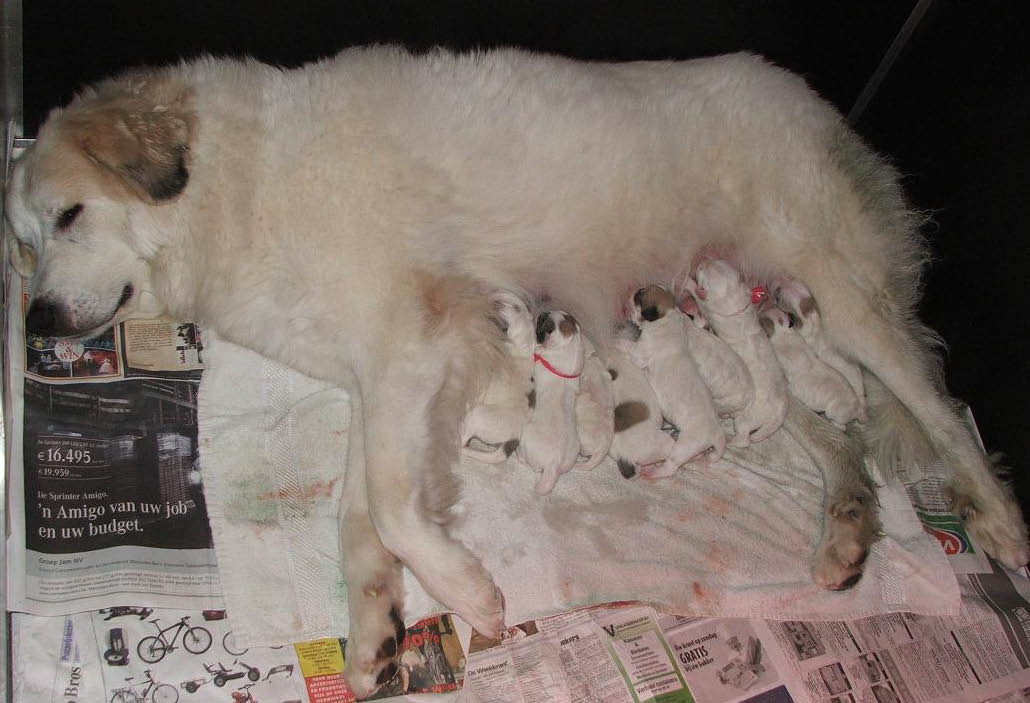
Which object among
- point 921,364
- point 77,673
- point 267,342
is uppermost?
point 267,342

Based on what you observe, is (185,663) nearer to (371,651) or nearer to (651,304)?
(371,651)

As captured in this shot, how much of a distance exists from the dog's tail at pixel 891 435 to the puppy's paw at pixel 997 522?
0.56 feet

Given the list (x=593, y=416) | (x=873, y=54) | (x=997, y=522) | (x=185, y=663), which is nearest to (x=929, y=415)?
(x=997, y=522)

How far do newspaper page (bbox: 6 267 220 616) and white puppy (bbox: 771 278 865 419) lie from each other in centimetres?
194

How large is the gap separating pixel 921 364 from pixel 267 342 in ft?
6.82

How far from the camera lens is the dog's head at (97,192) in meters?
2.14

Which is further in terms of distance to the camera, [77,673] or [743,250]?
[743,250]

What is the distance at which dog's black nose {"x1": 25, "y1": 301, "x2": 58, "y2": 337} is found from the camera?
2.25m

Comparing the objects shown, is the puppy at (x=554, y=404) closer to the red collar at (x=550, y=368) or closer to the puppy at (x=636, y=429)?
the red collar at (x=550, y=368)

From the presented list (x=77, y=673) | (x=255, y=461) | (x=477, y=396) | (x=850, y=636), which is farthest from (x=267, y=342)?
(x=850, y=636)

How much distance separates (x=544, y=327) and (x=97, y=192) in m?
1.29

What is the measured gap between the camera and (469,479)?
2580 millimetres

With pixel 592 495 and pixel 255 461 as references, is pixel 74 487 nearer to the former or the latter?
pixel 255 461

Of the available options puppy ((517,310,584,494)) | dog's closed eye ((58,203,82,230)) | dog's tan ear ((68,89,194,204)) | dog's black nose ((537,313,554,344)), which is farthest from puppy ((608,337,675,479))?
dog's closed eye ((58,203,82,230))
